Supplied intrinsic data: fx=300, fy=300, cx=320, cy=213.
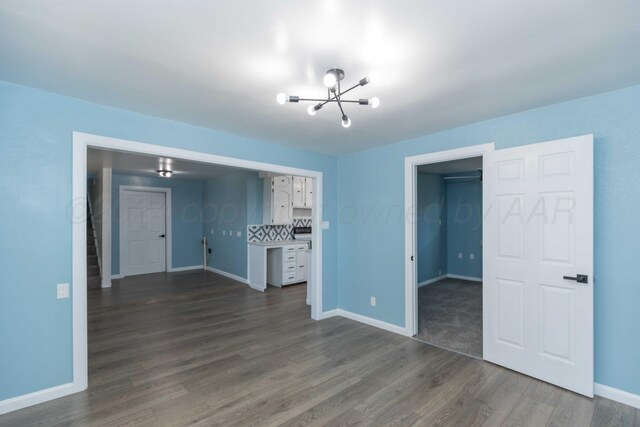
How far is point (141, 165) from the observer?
18.6ft

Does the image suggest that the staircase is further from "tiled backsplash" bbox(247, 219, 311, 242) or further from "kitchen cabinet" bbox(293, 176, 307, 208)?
"kitchen cabinet" bbox(293, 176, 307, 208)

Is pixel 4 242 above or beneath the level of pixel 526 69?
beneath

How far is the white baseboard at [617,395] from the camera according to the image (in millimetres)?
2242

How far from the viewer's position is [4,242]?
2160 mm

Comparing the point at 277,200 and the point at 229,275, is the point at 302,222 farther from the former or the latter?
the point at 229,275

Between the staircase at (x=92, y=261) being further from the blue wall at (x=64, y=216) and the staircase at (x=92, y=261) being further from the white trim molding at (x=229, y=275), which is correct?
the blue wall at (x=64, y=216)

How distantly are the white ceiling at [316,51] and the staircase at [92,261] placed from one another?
4929 millimetres

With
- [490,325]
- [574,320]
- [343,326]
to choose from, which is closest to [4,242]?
[343,326]

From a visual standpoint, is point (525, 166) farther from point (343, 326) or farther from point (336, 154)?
point (343, 326)

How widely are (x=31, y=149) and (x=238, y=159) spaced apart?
1.72 m

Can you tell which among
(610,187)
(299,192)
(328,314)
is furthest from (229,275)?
(610,187)

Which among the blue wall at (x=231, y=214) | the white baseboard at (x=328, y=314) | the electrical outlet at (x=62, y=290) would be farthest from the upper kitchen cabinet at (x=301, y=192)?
the electrical outlet at (x=62, y=290)

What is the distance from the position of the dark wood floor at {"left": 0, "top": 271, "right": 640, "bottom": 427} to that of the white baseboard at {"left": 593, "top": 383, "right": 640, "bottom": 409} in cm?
6

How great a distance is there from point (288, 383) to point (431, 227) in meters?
4.83
